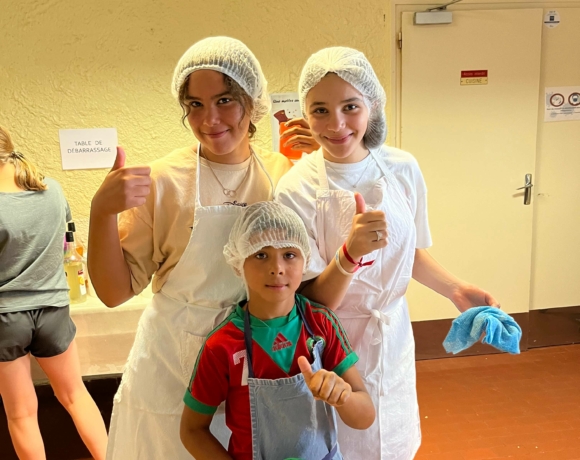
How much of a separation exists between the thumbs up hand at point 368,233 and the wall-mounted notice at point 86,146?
203 cm

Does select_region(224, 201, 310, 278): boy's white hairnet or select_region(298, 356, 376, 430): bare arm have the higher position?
select_region(224, 201, 310, 278): boy's white hairnet

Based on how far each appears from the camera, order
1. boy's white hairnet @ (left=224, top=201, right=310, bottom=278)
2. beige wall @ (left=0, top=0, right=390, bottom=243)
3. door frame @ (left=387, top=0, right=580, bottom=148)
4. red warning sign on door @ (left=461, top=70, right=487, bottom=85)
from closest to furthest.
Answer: boy's white hairnet @ (left=224, top=201, right=310, bottom=278)
beige wall @ (left=0, top=0, right=390, bottom=243)
door frame @ (left=387, top=0, right=580, bottom=148)
red warning sign on door @ (left=461, top=70, right=487, bottom=85)

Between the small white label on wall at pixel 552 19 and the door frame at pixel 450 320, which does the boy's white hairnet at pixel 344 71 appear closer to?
the door frame at pixel 450 320

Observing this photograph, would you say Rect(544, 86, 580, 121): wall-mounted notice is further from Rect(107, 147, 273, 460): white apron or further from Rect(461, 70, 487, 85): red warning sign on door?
Rect(107, 147, 273, 460): white apron

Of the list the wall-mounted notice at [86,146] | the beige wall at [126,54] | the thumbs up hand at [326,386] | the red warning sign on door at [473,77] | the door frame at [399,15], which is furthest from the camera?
the red warning sign on door at [473,77]

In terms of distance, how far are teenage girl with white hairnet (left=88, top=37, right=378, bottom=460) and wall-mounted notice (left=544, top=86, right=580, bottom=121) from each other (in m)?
2.86

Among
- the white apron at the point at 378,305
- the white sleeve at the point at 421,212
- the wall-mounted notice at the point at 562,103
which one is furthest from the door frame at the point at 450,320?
the white apron at the point at 378,305

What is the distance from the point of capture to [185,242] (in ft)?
3.72

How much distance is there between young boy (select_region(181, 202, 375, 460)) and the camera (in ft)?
3.43

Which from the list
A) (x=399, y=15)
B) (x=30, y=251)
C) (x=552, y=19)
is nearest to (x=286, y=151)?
(x=30, y=251)

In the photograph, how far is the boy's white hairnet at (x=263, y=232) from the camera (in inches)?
40.8

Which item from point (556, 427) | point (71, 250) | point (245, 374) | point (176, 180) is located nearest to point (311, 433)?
point (245, 374)

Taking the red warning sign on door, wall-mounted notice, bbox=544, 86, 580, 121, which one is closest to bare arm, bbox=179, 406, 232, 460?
the red warning sign on door

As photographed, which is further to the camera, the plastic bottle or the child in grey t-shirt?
the plastic bottle
